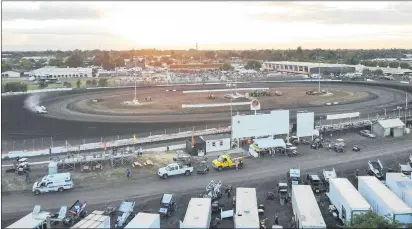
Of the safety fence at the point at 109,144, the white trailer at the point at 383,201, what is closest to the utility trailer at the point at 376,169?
the white trailer at the point at 383,201

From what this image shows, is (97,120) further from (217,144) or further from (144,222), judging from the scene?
(144,222)

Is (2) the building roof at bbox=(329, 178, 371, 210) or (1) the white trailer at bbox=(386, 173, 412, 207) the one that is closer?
(2) the building roof at bbox=(329, 178, 371, 210)

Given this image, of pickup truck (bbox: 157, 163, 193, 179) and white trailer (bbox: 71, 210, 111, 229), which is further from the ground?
white trailer (bbox: 71, 210, 111, 229)

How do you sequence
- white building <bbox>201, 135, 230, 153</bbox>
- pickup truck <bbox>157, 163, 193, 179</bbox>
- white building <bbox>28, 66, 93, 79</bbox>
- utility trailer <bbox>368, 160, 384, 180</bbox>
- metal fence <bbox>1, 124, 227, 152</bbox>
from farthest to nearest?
white building <bbox>28, 66, 93, 79</bbox> < metal fence <bbox>1, 124, 227, 152</bbox> < white building <bbox>201, 135, 230, 153</bbox> < pickup truck <bbox>157, 163, 193, 179</bbox> < utility trailer <bbox>368, 160, 384, 180</bbox>

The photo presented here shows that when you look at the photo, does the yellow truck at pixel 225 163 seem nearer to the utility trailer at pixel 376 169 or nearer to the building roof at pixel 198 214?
the building roof at pixel 198 214

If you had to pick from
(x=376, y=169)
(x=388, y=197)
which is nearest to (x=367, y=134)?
(x=376, y=169)

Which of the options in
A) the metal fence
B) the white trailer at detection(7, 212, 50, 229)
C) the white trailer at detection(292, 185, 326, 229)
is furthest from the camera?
the metal fence

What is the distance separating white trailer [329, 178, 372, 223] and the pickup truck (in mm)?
5980

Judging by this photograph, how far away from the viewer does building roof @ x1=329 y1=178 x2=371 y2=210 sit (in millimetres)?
11766

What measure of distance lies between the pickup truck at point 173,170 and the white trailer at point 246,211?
402 centimetres

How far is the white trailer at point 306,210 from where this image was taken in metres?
11.1

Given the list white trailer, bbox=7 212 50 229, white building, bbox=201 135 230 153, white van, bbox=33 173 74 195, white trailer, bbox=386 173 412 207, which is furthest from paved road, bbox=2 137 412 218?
white trailer, bbox=386 173 412 207

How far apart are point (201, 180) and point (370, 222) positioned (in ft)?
25.0

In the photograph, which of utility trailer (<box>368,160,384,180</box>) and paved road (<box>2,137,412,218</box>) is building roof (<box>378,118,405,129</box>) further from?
utility trailer (<box>368,160,384,180</box>)
